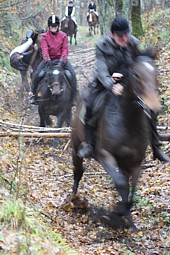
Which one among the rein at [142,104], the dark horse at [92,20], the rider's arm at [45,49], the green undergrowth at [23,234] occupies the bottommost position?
the dark horse at [92,20]

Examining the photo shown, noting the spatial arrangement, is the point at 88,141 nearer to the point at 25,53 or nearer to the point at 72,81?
the point at 72,81

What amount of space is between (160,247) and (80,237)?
1.17 meters

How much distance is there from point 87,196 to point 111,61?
2.96 metres

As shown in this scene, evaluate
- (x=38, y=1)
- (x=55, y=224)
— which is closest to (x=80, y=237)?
(x=55, y=224)

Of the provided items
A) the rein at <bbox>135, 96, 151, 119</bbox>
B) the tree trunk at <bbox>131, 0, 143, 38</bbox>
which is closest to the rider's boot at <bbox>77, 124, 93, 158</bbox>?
the rein at <bbox>135, 96, 151, 119</bbox>

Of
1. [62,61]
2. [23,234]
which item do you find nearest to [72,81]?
[62,61]

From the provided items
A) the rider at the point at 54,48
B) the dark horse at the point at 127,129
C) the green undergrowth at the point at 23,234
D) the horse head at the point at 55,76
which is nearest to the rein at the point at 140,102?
the dark horse at the point at 127,129

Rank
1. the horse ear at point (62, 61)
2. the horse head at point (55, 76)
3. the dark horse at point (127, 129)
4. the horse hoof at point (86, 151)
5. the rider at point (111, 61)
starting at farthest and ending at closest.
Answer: the horse ear at point (62, 61)
the horse head at point (55, 76)
the horse hoof at point (86, 151)
the rider at point (111, 61)
the dark horse at point (127, 129)

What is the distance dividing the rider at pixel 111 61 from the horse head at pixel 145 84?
0.48 m

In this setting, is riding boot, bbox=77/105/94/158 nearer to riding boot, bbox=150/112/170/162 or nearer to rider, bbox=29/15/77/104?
riding boot, bbox=150/112/170/162

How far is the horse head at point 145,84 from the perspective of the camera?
575 cm

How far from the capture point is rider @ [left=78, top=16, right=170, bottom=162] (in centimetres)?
682

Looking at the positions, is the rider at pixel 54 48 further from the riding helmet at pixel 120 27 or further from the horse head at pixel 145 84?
the horse head at pixel 145 84

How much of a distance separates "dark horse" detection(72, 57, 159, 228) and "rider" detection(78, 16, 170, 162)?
0.21 m
